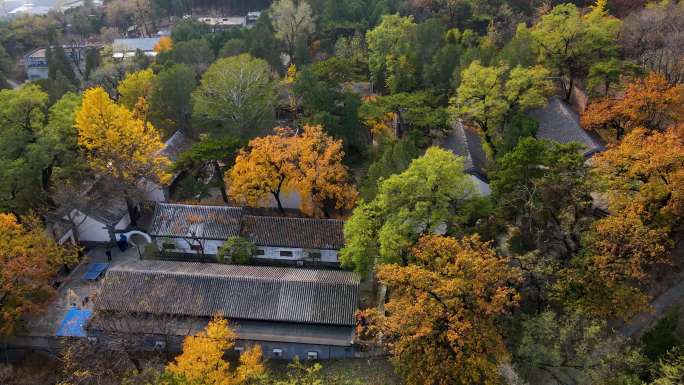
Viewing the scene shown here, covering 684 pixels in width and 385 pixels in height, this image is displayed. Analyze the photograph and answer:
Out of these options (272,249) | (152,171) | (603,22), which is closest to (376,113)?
(272,249)

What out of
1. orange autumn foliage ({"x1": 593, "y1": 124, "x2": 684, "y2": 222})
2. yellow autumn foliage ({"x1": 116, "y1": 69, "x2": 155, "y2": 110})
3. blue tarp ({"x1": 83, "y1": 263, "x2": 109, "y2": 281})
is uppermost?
orange autumn foliage ({"x1": 593, "y1": 124, "x2": 684, "y2": 222})

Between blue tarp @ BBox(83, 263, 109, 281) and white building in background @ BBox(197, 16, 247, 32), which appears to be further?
white building in background @ BBox(197, 16, 247, 32)

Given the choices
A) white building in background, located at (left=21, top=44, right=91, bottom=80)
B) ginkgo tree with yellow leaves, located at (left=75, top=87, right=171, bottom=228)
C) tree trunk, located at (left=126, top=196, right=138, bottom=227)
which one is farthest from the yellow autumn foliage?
white building in background, located at (left=21, top=44, right=91, bottom=80)

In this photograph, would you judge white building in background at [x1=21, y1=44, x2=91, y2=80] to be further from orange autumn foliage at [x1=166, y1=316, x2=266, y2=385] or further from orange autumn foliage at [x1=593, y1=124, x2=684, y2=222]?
orange autumn foliage at [x1=593, y1=124, x2=684, y2=222]

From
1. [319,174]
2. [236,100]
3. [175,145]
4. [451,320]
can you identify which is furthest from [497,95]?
[175,145]

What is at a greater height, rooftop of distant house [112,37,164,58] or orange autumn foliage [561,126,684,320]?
orange autumn foliage [561,126,684,320]

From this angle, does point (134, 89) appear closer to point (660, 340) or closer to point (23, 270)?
point (23, 270)

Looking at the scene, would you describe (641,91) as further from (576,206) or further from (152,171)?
(152,171)
